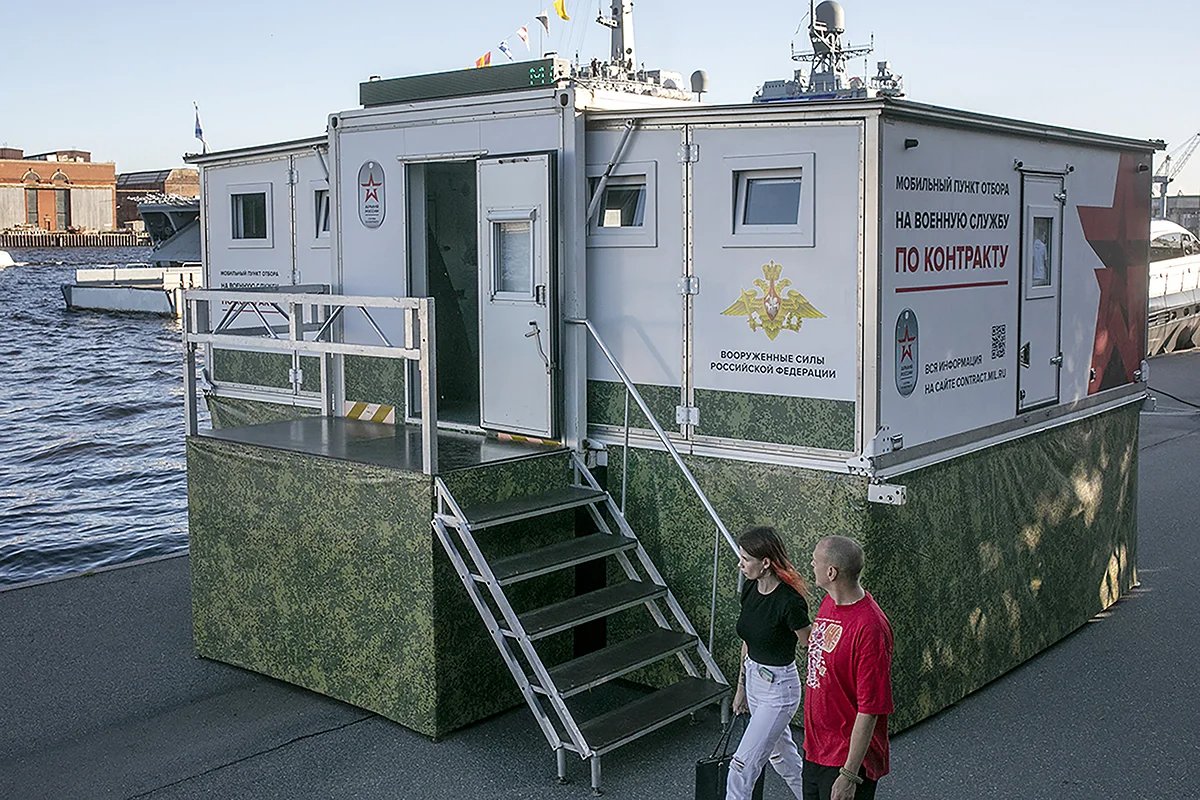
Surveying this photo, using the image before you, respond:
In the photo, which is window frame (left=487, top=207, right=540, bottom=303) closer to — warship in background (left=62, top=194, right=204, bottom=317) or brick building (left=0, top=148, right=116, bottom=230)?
warship in background (left=62, top=194, right=204, bottom=317)

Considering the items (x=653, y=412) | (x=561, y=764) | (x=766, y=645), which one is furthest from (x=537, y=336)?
(x=766, y=645)

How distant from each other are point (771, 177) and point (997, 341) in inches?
80.1

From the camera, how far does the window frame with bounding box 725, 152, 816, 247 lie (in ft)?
25.6

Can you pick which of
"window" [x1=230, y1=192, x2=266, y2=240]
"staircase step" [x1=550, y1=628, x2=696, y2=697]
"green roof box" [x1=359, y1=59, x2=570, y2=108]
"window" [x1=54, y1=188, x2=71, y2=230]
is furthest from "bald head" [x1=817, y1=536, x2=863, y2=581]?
"window" [x1=54, y1=188, x2=71, y2=230]

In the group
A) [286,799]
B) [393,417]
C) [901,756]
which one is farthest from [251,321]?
Result: [901,756]

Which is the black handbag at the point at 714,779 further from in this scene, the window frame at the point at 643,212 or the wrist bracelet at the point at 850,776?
the window frame at the point at 643,212

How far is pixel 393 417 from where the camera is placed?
9930 mm

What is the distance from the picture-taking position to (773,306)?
26.5ft

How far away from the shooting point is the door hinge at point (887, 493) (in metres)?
7.60

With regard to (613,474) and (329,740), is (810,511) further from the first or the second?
(329,740)

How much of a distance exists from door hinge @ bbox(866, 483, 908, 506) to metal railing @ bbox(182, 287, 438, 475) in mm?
2431

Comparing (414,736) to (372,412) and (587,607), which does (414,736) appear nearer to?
(587,607)

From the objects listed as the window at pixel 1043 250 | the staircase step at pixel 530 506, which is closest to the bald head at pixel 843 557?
the staircase step at pixel 530 506

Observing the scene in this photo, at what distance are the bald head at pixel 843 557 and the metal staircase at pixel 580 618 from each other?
2.41 m
